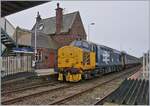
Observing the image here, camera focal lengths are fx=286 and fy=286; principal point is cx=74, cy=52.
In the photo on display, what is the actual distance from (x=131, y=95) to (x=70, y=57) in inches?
381

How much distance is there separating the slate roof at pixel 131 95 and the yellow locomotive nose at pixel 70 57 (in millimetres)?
7067

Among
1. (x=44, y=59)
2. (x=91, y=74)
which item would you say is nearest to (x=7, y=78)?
(x=91, y=74)

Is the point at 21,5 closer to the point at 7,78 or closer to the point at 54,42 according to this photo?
the point at 7,78

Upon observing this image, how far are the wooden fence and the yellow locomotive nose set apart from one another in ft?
11.5

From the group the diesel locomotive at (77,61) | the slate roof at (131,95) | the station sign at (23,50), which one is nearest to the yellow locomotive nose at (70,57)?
the diesel locomotive at (77,61)

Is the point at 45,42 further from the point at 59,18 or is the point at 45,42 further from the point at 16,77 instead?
the point at 16,77

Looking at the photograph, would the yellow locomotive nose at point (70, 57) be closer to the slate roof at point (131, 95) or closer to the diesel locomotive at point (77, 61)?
the diesel locomotive at point (77, 61)

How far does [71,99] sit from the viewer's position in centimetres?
1163

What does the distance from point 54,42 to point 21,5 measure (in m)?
35.1

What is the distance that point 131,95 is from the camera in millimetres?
9969

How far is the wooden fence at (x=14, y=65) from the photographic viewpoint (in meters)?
19.9

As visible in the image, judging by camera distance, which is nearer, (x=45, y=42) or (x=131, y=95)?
(x=131, y=95)

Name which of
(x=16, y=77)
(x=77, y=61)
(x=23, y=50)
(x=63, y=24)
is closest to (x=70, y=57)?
(x=77, y=61)

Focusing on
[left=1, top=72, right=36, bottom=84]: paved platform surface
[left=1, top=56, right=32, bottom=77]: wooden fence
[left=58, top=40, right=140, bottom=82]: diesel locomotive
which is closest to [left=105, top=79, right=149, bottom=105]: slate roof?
[left=58, top=40, right=140, bottom=82]: diesel locomotive
